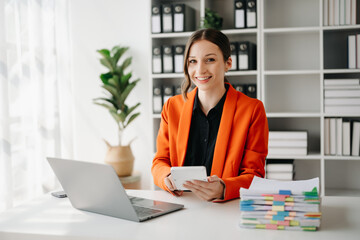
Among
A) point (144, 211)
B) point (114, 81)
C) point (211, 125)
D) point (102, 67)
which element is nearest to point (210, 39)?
point (211, 125)

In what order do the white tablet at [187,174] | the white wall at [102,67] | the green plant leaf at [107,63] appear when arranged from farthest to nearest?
1. the white wall at [102,67]
2. the green plant leaf at [107,63]
3. the white tablet at [187,174]

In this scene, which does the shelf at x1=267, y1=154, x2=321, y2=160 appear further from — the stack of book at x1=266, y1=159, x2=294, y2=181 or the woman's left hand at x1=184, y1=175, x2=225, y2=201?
the woman's left hand at x1=184, y1=175, x2=225, y2=201

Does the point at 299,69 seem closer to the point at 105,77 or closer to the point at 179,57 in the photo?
the point at 179,57

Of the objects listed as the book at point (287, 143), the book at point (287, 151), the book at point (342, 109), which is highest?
the book at point (342, 109)

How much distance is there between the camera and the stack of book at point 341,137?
338 cm

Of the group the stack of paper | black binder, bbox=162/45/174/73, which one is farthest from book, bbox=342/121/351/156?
the stack of paper

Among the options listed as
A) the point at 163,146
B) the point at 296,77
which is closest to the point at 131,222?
the point at 163,146

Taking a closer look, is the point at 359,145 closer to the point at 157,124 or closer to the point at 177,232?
the point at 157,124

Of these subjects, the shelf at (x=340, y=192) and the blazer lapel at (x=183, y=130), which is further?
the shelf at (x=340, y=192)

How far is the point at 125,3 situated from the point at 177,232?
3.30 meters

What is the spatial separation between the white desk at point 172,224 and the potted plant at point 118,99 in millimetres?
2205

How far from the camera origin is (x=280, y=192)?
1368 millimetres

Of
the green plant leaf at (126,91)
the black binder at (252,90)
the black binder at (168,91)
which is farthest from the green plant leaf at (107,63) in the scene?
the black binder at (252,90)

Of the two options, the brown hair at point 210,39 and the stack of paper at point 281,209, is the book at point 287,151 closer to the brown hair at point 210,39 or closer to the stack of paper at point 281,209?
the brown hair at point 210,39
